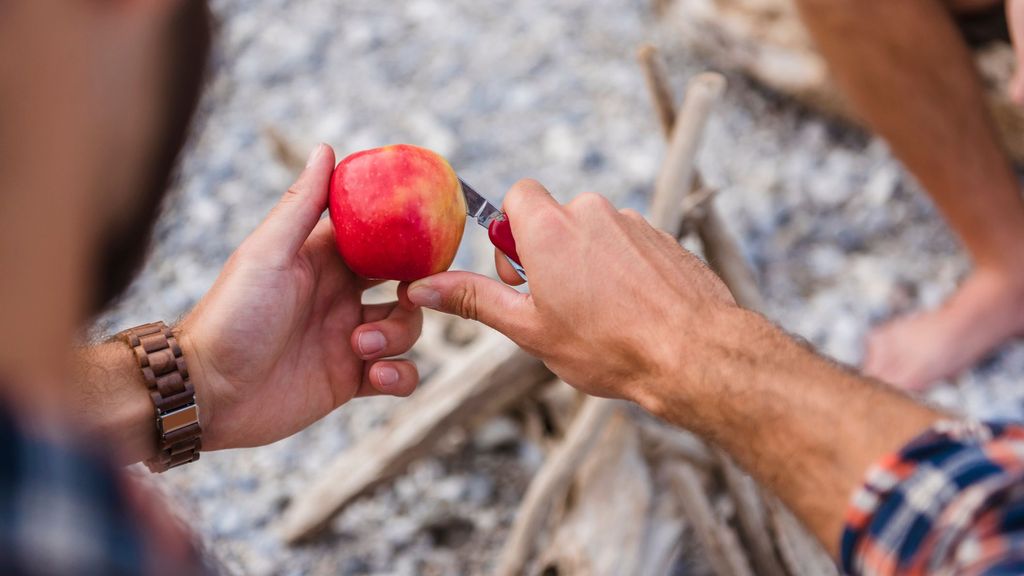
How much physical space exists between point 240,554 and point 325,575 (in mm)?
190

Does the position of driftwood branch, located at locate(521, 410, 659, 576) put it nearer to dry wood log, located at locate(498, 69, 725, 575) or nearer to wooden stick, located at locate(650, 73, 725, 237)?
dry wood log, located at locate(498, 69, 725, 575)

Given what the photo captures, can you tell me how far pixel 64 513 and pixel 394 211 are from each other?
0.82 metres

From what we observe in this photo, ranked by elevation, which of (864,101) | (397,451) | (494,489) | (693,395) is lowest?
(494,489)

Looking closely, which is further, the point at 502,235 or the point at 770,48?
the point at 770,48

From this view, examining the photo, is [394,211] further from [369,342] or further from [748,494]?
[748,494]

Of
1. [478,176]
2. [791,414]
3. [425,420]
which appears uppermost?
[791,414]

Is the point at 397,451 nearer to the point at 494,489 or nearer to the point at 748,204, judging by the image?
the point at 494,489

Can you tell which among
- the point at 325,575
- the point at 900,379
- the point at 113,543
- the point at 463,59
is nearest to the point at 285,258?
the point at 113,543

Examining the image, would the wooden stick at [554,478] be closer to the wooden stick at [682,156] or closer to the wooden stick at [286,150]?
the wooden stick at [682,156]

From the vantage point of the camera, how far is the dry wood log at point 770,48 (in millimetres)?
2725

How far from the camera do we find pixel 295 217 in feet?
4.28

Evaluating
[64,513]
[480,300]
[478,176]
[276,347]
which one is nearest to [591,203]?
[480,300]

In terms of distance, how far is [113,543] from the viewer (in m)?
0.55

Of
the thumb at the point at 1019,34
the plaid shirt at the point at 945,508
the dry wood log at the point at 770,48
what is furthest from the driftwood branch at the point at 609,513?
the dry wood log at the point at 770,48
